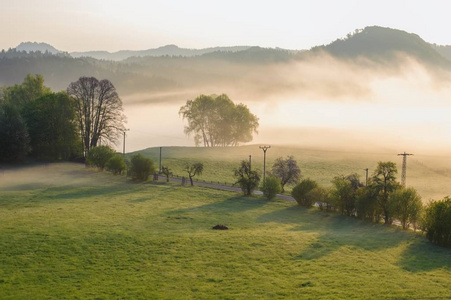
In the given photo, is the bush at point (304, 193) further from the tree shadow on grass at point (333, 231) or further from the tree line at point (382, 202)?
the tree shadow on grass at point (333, 231)

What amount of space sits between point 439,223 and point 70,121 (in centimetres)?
9122

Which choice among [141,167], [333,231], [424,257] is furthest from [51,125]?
[424,257]

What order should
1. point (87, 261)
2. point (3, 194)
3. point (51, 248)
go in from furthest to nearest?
point (3, 194) < point (51, 248) < point (87, 261)

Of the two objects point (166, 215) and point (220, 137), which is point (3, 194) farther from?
point (220, 137)

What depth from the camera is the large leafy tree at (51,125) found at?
106 m

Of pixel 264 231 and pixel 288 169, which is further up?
pixel 288 169

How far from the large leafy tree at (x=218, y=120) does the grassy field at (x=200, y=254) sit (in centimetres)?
9184

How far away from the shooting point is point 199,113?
158 metres

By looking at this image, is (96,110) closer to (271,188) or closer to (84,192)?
(84,192)

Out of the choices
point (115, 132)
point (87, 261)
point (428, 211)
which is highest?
point (115, 132)

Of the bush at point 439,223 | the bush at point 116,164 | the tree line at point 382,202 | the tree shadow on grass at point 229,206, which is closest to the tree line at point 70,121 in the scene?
the bush at point 116,164

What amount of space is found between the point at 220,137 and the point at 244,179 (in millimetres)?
81797

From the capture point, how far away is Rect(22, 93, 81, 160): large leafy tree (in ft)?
347

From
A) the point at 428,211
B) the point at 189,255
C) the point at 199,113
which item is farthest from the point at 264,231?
the point at 199,113
